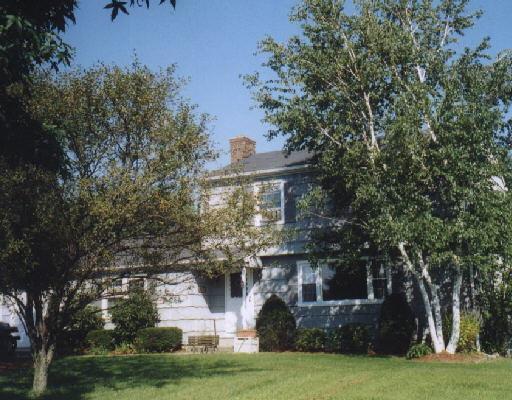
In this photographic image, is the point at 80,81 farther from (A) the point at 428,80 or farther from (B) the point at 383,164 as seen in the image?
(A) the point at 428,80

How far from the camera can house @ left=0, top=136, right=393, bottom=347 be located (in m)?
21.2

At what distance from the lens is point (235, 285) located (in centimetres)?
2336

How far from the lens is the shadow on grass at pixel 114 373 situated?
521 inches

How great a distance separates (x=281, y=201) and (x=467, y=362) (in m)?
9.52

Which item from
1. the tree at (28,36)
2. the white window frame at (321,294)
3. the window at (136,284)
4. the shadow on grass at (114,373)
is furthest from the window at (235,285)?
the tree at (28,36)

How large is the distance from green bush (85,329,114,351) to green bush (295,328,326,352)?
7259mm

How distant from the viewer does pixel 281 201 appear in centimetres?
2291

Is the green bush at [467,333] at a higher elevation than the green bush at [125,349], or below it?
higher

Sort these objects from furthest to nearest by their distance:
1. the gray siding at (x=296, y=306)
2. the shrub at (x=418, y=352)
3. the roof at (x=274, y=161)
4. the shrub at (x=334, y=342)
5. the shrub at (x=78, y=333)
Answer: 1. the roof at (x=274, y=161)
2. the shrub at (x=78, y=333)
3. the gray siding at (x=296, y=306)
4. the shrub at (x=334, y=342)
5. the shrub at (x=418, y=352)

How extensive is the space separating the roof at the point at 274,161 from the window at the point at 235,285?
422 centimetres

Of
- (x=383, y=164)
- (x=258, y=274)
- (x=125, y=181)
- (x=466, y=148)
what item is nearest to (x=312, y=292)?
(x=258, y=274)

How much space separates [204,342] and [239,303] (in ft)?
6.86

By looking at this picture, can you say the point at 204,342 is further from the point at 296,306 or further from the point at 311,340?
the point at 311,340

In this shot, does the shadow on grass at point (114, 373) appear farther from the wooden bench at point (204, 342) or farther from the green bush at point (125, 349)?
the wooden bench at point (204, 342)
